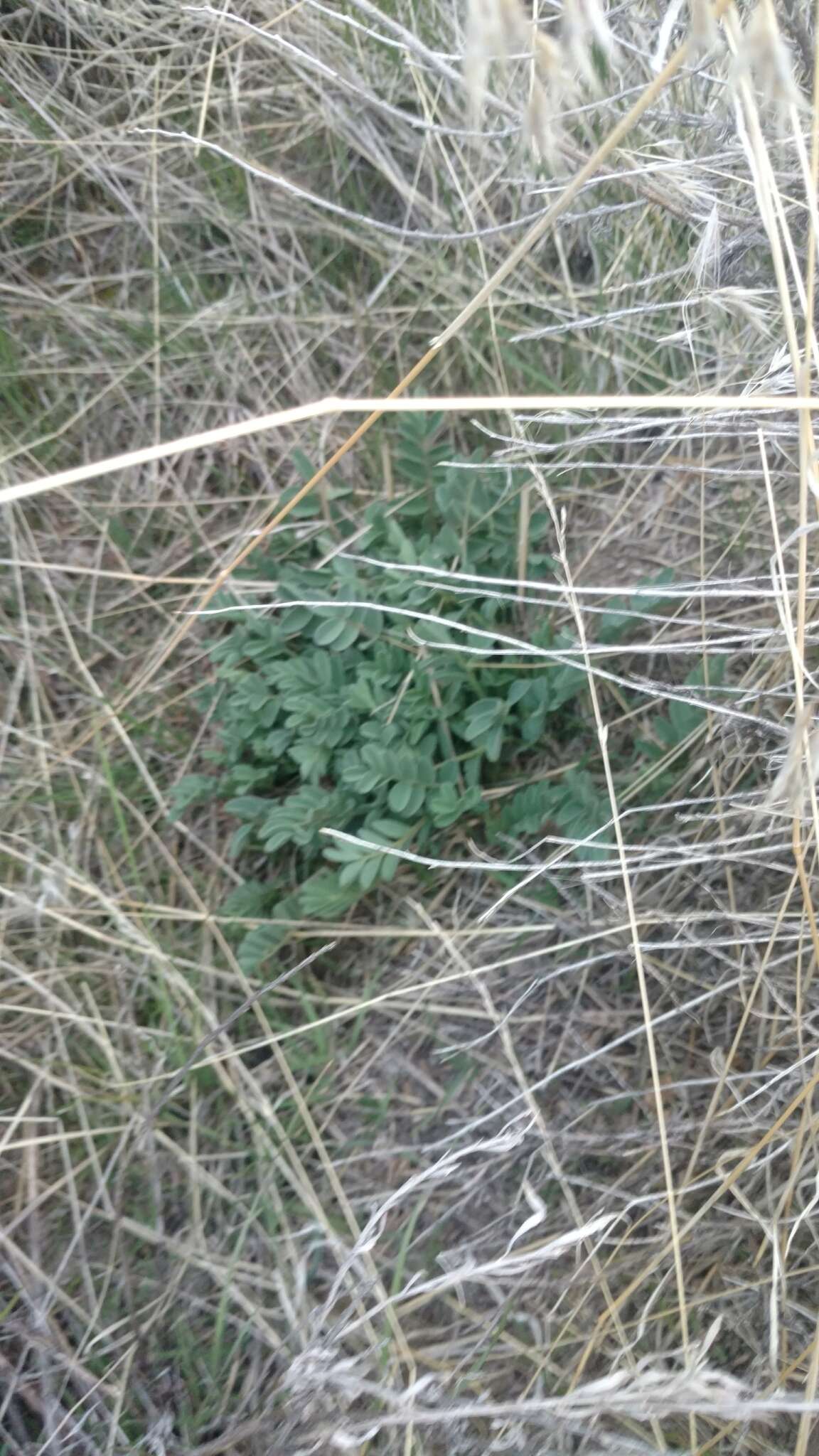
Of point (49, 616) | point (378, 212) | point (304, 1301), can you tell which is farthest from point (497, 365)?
point (304, 1301)

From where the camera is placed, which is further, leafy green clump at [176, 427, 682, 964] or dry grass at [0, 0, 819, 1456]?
leafy green clump at [176, 427, 682, 964]

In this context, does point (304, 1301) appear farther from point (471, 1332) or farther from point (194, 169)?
point (194, 169)

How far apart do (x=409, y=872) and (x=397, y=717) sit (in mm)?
206

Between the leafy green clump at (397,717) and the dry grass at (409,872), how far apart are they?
59 mm

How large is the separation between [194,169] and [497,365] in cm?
65

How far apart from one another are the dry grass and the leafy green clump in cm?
6

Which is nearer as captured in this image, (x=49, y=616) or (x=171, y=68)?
(x=49, y=616)

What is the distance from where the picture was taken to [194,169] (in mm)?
1741

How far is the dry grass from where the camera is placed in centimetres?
101

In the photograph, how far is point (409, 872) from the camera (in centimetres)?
137

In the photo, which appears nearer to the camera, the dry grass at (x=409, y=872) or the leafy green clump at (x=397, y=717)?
the dry grass at (x=409, y=872)

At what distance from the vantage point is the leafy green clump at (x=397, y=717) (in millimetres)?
1261

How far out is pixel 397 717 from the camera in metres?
1.31

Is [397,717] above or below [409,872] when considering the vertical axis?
above
